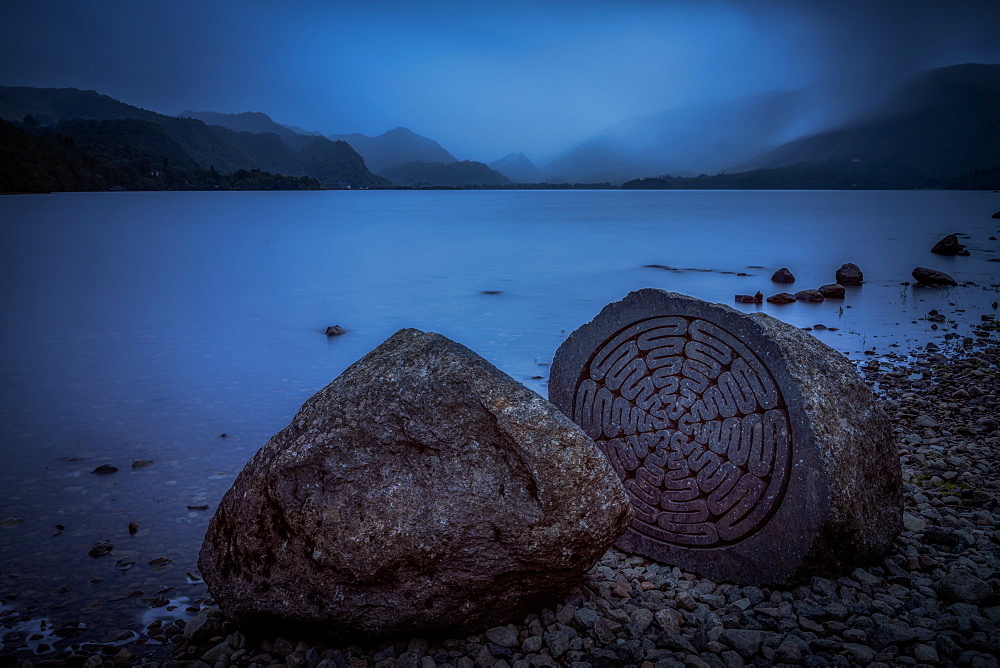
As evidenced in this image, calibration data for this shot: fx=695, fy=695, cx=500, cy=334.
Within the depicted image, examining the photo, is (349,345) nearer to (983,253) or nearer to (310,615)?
(310,615)

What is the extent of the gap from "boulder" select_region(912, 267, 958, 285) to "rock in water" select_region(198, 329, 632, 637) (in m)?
20.9

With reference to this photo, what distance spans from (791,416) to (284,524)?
3586mm

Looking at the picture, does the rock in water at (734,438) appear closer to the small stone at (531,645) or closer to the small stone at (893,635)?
the small stone at (893,635)

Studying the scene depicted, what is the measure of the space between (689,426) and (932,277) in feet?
64.3

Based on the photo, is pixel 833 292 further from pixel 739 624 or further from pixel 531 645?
pixel 531 645

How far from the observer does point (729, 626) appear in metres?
4.54

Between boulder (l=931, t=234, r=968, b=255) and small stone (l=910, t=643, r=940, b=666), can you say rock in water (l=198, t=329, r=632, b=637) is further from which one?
boulder (l=931, t=234, r=968, b=255)

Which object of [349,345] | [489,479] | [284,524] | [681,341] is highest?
[681,341]

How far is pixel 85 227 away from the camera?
49406 millimetres

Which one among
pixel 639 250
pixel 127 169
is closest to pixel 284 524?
pixel 639 250

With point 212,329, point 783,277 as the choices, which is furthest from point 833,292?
point 212,329

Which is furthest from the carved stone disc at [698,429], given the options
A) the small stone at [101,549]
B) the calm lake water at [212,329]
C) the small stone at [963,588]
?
the small stone at [101,549]

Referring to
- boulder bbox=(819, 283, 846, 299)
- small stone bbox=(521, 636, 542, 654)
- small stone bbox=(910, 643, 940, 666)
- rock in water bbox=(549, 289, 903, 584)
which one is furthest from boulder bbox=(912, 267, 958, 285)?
small stone bbox=(521, 636, 542, 654)

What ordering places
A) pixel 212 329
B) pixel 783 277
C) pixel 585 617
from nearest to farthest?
pixel 585 617, pixel 212 329, pixel 783 277
